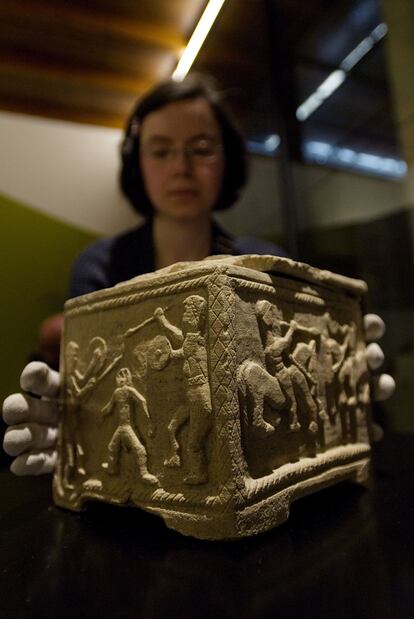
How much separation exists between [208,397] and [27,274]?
1015 millimetres

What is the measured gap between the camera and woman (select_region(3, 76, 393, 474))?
6.00ft

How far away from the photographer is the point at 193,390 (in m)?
1.07

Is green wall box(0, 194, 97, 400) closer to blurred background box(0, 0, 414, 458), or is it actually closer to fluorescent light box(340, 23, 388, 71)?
blurred background box(0, 0, 414, 458)

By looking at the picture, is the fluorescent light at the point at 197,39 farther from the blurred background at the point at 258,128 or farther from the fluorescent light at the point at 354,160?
the fluorescent light at the point at 354,160

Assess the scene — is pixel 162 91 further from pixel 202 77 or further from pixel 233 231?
pixel 233 231

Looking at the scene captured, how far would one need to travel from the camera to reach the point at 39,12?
66.8 inches

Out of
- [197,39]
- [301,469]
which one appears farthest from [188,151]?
[301,469]

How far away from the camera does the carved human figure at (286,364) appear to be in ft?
3.85

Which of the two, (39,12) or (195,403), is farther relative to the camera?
(39,12)

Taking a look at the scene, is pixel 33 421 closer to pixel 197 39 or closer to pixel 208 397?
pixel 208 397

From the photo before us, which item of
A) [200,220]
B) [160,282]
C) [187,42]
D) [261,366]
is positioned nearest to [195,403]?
[261,366]

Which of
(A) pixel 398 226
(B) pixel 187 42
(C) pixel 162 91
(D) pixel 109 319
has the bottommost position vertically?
(D) pixel 109 319

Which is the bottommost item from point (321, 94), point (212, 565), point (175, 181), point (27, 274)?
point (212, 565)

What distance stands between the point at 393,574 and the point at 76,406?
2.79ft
